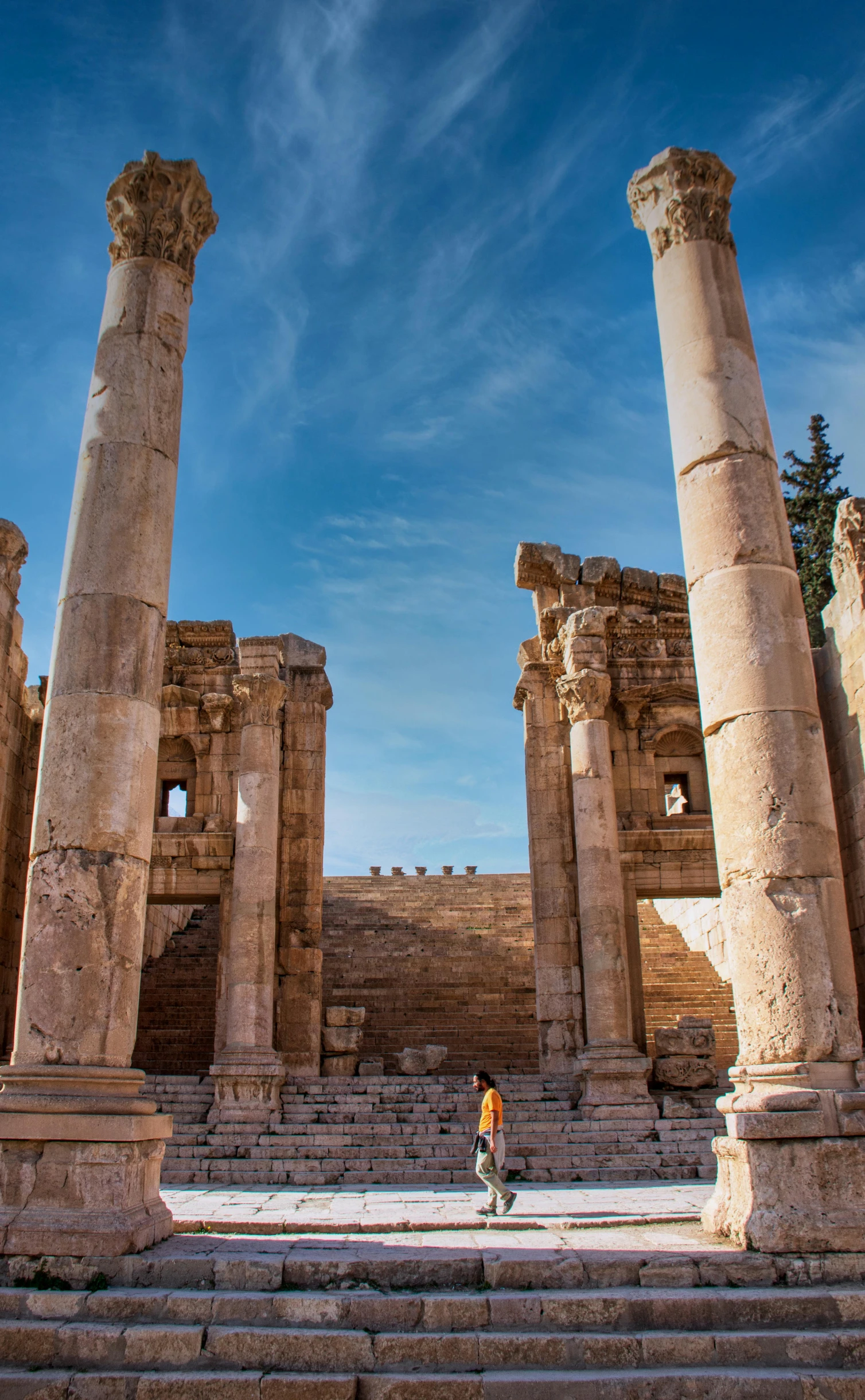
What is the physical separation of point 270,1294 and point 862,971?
7.69 metres

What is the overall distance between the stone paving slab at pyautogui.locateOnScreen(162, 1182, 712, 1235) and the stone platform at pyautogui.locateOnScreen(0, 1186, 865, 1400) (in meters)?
1.50

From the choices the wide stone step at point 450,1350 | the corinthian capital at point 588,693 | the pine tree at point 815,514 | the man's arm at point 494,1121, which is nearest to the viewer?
the wide stone step at point 450,1350

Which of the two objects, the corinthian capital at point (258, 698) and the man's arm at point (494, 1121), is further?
the corinthian capital at point (258, 698)

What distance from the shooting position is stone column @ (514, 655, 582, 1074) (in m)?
18.5

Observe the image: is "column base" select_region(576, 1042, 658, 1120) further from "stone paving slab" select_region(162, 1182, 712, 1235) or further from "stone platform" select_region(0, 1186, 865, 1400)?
"stone platform" select_region(0, 1186, 865, 1400)

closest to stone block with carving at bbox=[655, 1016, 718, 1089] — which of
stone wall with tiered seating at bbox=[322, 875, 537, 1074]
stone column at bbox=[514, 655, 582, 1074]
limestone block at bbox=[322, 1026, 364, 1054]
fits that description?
stone column at bbox=[514, 655, 582, 1074]

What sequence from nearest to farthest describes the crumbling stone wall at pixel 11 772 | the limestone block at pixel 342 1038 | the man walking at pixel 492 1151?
the man walking at pixel 492 1151, the crumbling stone wall at pixel 11 772, the limestone block at pixel 342 1038

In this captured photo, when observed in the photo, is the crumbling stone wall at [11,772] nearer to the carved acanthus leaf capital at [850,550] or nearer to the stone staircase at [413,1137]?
the stone staircase at [413,1137]

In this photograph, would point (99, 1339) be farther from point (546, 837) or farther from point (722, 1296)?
point (546, 837)

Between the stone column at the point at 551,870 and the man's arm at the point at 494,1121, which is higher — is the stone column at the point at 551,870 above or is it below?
above

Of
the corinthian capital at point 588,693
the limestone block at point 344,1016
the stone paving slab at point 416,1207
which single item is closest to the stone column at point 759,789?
the stone paving slab at point 416,1207

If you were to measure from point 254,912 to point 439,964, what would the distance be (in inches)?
273

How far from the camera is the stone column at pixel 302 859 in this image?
61.4 ft

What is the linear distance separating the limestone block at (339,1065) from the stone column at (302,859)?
20cm
